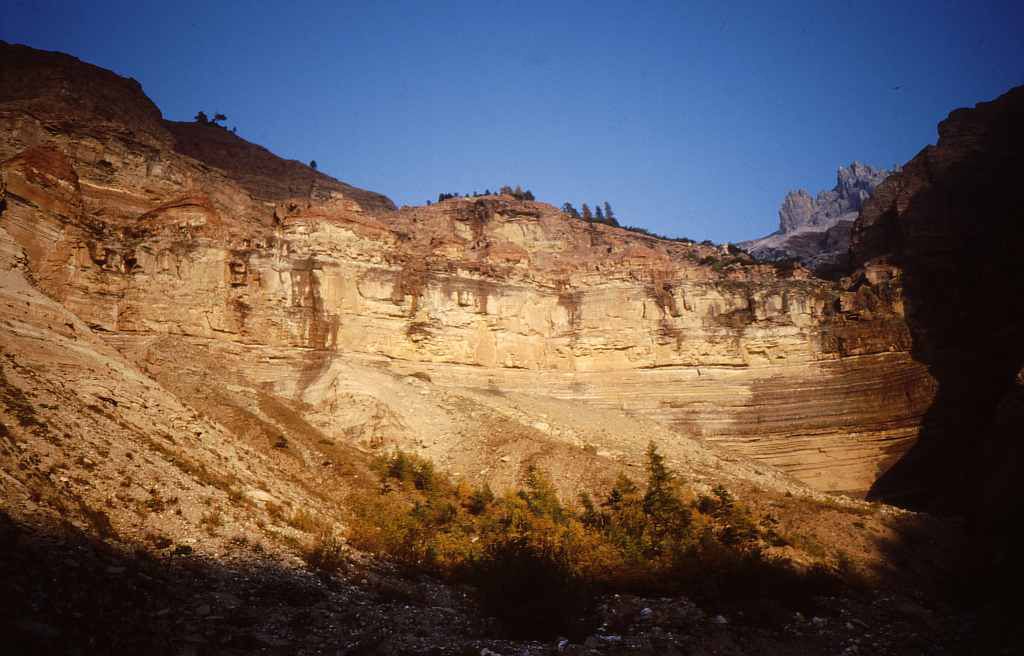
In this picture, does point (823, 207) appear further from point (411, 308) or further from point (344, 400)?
point (344, 400)

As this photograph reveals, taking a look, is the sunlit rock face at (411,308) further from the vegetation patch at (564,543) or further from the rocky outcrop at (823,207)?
the rocky outcrop at (823,207)

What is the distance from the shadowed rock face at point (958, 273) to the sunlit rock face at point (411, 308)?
3.80ft

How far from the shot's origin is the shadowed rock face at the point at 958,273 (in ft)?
95.9

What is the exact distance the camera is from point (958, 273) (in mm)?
34312

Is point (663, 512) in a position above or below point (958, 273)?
below

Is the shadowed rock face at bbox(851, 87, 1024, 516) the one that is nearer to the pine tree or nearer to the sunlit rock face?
the sunlit rock face

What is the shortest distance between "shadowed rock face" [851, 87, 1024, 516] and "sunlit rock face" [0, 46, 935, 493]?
1159 millimetres

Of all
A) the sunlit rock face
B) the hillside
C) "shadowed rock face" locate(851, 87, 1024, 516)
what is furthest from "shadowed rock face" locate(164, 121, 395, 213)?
"shadowed rock face" locate(851, 87, 1024, 516)

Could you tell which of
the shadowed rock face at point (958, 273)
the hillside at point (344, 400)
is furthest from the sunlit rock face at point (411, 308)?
the shadowed rock face at point (958, 273)

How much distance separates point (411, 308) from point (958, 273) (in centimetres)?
3293

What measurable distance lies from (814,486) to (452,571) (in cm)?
2533

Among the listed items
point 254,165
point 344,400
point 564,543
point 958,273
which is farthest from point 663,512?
point 254,165

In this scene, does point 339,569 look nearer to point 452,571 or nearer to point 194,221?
point 452,571

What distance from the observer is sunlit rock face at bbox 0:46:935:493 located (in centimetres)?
2733
